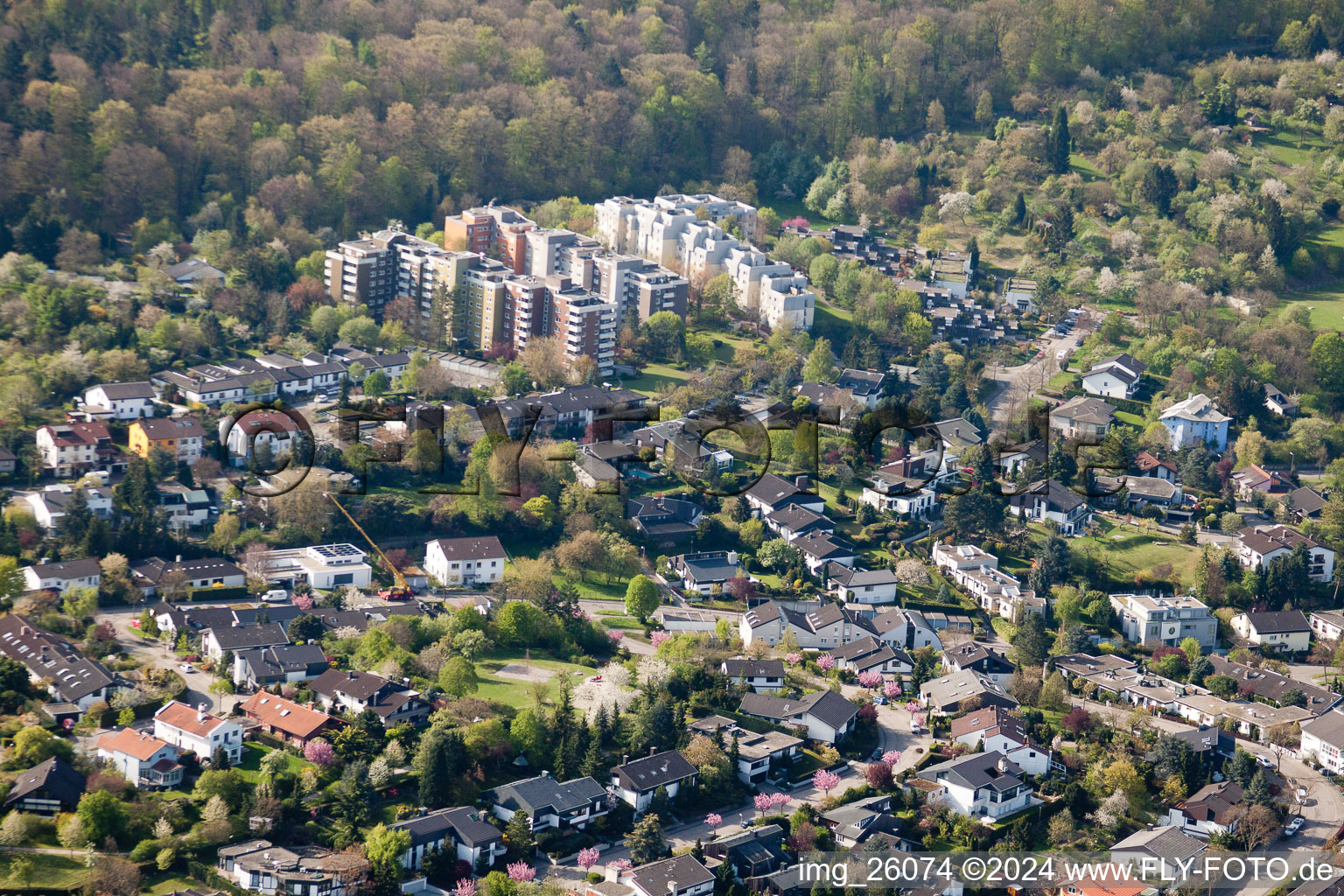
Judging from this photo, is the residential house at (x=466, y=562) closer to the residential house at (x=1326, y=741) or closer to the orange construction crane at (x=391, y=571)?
the orange construction crane at (x=391, y=571)

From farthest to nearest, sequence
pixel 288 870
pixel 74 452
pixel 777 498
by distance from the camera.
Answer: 1. pixel 777 498
2. pixel 74 452
3. pixel 288 870

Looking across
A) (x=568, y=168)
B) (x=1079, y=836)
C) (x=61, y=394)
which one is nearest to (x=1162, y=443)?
(x=1079, y=836)

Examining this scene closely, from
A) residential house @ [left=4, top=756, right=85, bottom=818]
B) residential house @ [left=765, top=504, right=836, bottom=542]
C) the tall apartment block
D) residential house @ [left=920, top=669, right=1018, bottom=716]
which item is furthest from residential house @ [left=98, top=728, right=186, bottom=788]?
the tall apartment block

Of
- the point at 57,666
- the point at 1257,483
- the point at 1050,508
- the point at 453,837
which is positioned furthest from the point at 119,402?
the point at 1257,483

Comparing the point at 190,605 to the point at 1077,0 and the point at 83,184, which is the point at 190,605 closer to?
the point at 83,184

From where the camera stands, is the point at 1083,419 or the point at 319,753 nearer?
the point at 319,753

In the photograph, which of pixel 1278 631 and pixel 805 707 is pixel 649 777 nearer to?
pixel 805 707

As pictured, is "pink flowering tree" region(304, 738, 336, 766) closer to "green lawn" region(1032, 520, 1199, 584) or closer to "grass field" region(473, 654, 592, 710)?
"grass field" region(473, 654, 592, 710)
